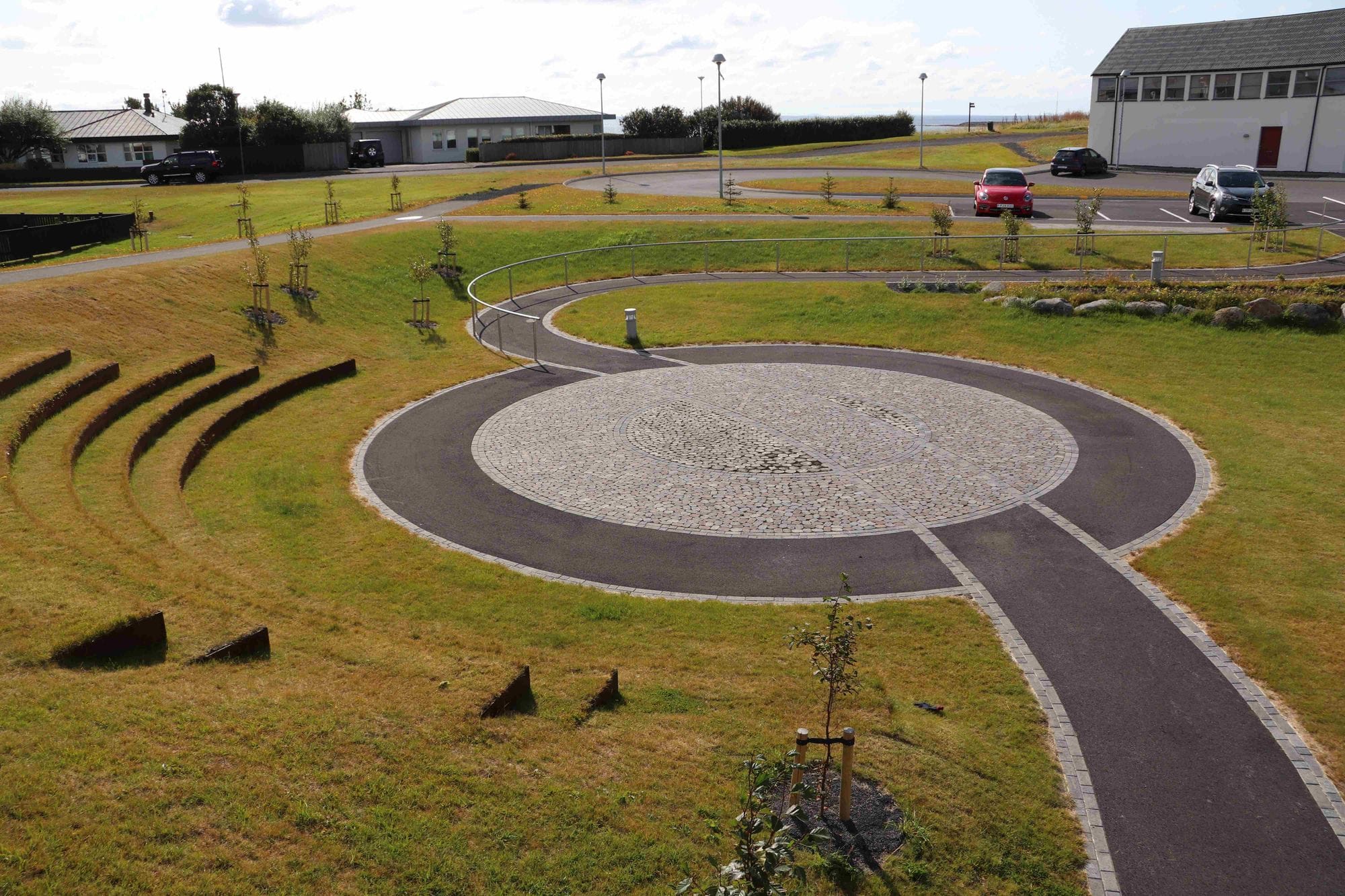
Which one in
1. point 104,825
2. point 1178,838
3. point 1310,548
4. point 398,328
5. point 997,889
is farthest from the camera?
point 398,328

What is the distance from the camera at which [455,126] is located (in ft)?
276

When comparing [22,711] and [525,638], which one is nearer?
[22,711]

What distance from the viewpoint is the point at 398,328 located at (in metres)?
29.4

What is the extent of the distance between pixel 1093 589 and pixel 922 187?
42.5 meters

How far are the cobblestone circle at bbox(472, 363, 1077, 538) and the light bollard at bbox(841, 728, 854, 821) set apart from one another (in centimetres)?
696

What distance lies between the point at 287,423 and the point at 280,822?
15.0m

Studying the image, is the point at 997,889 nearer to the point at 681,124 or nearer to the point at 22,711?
the point at 22,711

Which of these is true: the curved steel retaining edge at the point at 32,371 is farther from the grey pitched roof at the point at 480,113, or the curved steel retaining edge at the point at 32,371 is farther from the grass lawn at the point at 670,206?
the grey pitched roof at the point at 480,113

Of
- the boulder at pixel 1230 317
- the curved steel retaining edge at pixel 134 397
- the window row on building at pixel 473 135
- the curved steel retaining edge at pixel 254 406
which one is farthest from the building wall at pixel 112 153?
the boulder at pixel 1230 317

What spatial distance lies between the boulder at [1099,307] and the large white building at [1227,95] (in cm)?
3674

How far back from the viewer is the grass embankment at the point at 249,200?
42.8 m

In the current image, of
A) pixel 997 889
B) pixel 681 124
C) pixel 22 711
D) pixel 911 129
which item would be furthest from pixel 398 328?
pixel 911 129

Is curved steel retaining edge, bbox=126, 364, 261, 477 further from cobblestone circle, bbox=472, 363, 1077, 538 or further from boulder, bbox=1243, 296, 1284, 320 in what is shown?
boulder, bbox=1243, 296, 1284, 320

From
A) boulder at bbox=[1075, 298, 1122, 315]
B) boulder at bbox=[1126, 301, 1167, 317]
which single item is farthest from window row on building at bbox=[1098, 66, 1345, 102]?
boulder at bbox=[1075, 298, 1122, 315]
